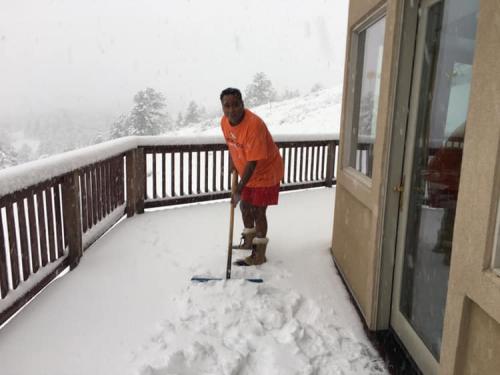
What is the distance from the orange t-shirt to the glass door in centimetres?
125

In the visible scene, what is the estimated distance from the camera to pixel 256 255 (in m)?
3.78

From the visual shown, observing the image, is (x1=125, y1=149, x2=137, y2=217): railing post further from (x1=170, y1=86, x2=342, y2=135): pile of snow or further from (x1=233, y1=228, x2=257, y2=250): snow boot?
(x1=170, y1=86, x2=342, y2=135): pile of snow

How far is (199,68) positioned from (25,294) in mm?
126203

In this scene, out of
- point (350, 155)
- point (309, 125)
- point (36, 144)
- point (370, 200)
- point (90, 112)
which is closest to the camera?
point (370, 200)

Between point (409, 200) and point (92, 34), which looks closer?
point (409, 200)

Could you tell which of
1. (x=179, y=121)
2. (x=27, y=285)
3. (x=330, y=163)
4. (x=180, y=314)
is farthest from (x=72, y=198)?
(x=179, y=121)

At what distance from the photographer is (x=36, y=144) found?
87.0 meters

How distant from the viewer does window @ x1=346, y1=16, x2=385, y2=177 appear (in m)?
3.05

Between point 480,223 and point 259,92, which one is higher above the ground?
point 259,92

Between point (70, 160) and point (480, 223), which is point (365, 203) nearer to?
point (480, 223)

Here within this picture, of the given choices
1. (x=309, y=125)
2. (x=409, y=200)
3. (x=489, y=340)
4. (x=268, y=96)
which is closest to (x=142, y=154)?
(x=409, y=200)

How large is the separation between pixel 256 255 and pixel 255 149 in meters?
1.11

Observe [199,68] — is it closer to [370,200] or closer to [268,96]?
[268,96]

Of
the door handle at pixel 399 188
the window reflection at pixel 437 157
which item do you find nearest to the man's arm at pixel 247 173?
the door handle at pixel 399 188
